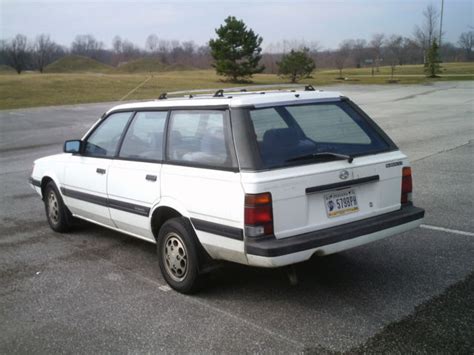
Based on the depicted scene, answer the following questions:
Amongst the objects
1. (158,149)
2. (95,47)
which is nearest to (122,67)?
(95,47)

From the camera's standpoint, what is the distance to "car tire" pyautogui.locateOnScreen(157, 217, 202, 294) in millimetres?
4332

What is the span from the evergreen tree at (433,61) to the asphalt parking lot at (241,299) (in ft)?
170

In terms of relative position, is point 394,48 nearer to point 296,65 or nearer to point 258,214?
point 296,65

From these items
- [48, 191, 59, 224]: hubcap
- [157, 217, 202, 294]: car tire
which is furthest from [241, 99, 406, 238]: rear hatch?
[48, 191, 59, 224]: hubcap

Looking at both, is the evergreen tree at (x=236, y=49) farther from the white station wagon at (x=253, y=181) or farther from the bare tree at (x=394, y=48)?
the white station wagon at (x=253, y=181)

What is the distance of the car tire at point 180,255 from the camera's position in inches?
171

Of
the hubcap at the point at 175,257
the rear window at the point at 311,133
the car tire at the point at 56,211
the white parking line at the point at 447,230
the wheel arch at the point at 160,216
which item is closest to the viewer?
the rear window at the point at 311,133

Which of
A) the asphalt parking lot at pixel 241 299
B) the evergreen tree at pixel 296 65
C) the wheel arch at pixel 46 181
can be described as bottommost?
the asphalt parking lot at pixel 241 299

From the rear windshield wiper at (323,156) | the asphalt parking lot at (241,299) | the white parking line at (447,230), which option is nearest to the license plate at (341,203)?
the rear windshield wiper at (323,156)

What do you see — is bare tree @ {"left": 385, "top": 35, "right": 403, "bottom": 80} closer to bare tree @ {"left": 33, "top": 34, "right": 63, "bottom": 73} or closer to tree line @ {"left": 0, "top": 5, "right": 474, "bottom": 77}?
tree line @ {"left": 0, "top": 5, "right": 474, "bottom": 77}

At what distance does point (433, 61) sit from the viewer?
179 ft

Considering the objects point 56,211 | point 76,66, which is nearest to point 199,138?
point 56,211

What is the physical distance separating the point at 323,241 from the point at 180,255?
1.26 m

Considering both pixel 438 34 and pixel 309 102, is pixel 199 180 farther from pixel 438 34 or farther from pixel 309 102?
pixel 438 34
